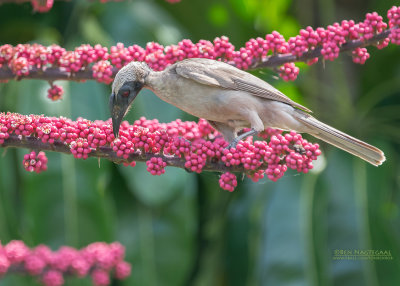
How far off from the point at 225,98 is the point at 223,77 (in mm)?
108

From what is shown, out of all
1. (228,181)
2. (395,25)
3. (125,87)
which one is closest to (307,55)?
(395,25)

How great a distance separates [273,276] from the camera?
5.13m

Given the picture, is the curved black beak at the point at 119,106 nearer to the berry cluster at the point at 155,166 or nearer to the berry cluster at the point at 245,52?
the berry cluster at the point at 245,52

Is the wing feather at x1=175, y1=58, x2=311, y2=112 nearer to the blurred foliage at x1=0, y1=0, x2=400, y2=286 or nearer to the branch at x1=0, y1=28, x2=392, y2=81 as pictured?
the branch at x1=0, y1=28, x2=392, y2=81

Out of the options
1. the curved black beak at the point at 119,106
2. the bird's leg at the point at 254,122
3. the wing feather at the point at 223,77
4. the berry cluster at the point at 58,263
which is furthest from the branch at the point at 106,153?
the berry cluster at the point at 58,263

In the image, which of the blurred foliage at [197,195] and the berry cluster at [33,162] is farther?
the blurred foliage at [197,195]

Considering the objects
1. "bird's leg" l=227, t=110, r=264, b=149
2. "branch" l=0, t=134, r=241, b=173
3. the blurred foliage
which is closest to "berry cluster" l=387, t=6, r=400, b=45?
"bird's leg" l=227, t=110, r=264, b=149

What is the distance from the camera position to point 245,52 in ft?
9.04

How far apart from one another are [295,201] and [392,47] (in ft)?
7.67

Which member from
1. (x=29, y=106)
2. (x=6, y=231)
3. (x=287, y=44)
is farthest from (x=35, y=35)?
(x=287, y=44)

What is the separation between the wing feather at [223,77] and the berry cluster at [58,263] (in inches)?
48.6

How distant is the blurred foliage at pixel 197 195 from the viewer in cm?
508

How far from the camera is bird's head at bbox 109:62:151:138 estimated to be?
2.76 m

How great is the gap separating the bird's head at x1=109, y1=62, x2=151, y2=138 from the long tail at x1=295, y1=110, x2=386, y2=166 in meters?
0.85
